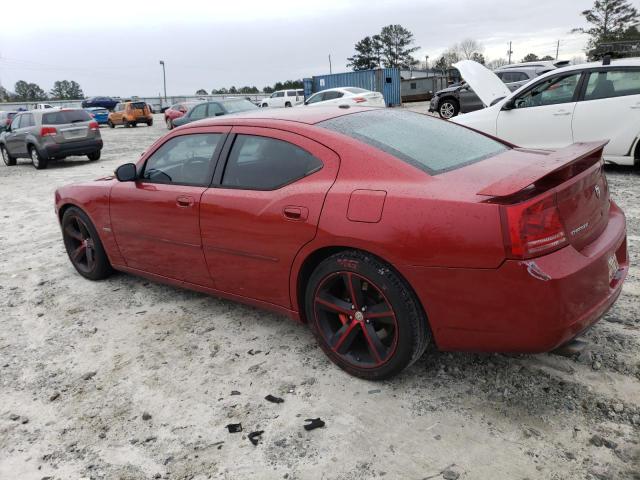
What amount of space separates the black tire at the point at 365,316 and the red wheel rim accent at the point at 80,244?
2602mm

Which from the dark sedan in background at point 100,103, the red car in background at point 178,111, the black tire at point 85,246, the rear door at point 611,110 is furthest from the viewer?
the dark sedan in background at point 100,103

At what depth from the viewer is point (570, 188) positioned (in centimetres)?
238

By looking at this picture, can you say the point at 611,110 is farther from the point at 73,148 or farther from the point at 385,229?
the point at 73,148

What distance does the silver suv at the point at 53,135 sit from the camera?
13.5 metres

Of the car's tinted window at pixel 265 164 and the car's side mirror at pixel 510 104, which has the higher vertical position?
the car's side mirror at pixel 510 104

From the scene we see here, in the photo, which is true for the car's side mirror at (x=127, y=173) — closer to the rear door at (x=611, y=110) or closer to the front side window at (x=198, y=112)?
the rear door at (x=611, y=110)

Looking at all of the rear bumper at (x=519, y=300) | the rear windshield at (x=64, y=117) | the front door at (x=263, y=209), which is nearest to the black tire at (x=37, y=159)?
the rear windshield at (x=64, y=117)

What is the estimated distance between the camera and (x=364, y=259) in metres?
2.62

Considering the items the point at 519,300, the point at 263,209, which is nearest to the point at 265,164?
the point at 263,209

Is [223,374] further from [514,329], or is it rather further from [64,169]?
[64,169]

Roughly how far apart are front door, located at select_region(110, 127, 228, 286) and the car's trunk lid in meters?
1.95

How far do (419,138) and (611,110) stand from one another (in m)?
5.27

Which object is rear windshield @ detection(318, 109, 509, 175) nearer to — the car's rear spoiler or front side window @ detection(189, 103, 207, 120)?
the car's rear spoiler

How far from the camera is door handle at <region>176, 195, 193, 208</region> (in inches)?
136
